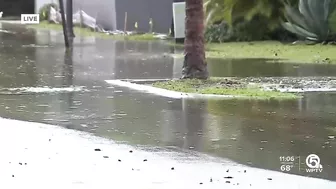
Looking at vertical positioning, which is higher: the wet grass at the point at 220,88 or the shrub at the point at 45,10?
the shrub at the point at 45,10

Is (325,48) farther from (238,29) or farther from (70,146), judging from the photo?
(70,146)

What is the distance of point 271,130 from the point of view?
9.73 m

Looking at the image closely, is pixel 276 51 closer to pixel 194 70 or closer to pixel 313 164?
pixel 194 70

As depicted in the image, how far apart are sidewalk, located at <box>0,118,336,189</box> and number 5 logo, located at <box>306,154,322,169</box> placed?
0.54m

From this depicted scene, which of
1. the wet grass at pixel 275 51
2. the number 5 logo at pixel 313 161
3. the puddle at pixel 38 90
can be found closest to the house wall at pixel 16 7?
the wet grass at pixel 275 51

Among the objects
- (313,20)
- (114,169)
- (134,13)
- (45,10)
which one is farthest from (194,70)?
(45,10)

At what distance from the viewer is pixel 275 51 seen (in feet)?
74.8

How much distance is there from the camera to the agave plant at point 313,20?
22281mm

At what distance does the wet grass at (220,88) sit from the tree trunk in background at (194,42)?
8.2 inches

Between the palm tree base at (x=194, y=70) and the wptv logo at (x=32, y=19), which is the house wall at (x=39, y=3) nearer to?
the wptv logo at (x=32, y=19)

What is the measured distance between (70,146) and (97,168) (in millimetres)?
1209

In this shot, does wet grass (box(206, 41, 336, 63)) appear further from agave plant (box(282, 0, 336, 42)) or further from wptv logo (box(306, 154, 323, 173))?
wptv logo (box(306, 154, 323, 173))

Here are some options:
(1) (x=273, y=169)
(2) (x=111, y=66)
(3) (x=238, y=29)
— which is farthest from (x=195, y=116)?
(3) (x=238, y=29)

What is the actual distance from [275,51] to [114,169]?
15.7m
